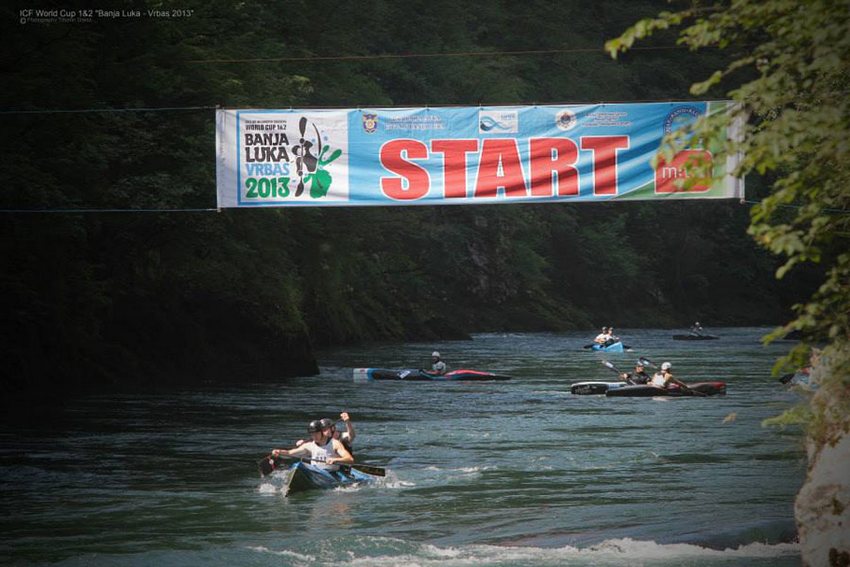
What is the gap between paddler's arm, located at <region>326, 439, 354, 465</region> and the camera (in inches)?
752

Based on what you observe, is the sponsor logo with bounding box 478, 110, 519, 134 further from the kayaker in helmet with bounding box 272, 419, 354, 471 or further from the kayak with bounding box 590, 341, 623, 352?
the kayak with bounding box 590, 341, 623, 352

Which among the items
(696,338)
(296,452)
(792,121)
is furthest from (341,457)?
(696,338)

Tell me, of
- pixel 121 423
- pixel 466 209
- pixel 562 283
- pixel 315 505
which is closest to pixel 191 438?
pixel 121 423

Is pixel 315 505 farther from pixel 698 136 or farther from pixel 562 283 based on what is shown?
pixel 562 283

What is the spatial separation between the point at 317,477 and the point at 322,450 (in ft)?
2.97

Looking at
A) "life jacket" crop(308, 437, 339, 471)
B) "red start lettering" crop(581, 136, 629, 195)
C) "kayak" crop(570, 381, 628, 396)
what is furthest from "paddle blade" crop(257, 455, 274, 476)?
"kayak" crop(570, 381, 628, 396)

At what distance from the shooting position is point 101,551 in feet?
46.8

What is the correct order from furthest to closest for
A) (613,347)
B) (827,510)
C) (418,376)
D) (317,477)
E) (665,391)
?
(613,347)
(418,376)
(665,391)
(317,477)
(827,510)

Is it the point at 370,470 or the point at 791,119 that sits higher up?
the point at 791,119

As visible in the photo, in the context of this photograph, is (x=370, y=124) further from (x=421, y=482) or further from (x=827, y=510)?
(x=827, y=510)

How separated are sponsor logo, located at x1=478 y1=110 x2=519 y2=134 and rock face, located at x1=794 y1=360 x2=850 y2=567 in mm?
7795

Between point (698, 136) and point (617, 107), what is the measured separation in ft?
35.3

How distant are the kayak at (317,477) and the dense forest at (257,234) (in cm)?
475

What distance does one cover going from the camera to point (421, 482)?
19.5 m
